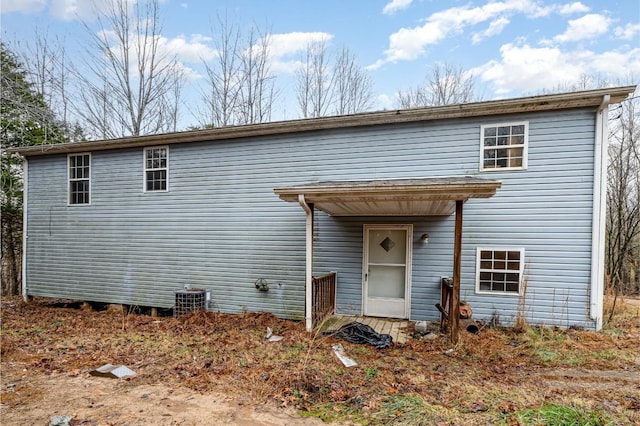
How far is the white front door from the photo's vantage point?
6.62m

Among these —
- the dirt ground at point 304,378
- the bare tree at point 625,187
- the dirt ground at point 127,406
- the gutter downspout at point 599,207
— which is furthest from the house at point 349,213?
the bare tree at point 625,187

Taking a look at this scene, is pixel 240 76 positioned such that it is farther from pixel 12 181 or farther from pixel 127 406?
pixel 127 406

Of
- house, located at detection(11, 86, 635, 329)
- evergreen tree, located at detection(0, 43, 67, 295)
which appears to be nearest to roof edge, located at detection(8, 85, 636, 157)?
house, located at detection(11, 86, 635, 329)

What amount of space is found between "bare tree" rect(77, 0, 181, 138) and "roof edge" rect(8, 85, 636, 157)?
6.22m

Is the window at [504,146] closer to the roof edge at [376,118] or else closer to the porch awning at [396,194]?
the roof edge at [376,118]

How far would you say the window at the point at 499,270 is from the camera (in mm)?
5914

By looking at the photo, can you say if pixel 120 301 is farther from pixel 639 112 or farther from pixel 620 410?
pixel 639 112

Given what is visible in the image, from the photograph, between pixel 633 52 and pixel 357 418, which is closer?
pixel 357 418

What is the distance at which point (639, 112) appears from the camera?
11938mm

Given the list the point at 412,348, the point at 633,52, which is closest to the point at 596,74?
the point at 633,52

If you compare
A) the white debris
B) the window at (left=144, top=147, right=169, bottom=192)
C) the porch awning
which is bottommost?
the white debris

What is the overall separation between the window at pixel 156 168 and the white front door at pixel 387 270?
5399mm

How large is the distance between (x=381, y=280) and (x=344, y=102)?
1064 centimetres

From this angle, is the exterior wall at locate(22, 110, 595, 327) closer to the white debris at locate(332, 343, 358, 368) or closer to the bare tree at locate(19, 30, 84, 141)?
the white debris at locate(332, 343, 358, 368)
